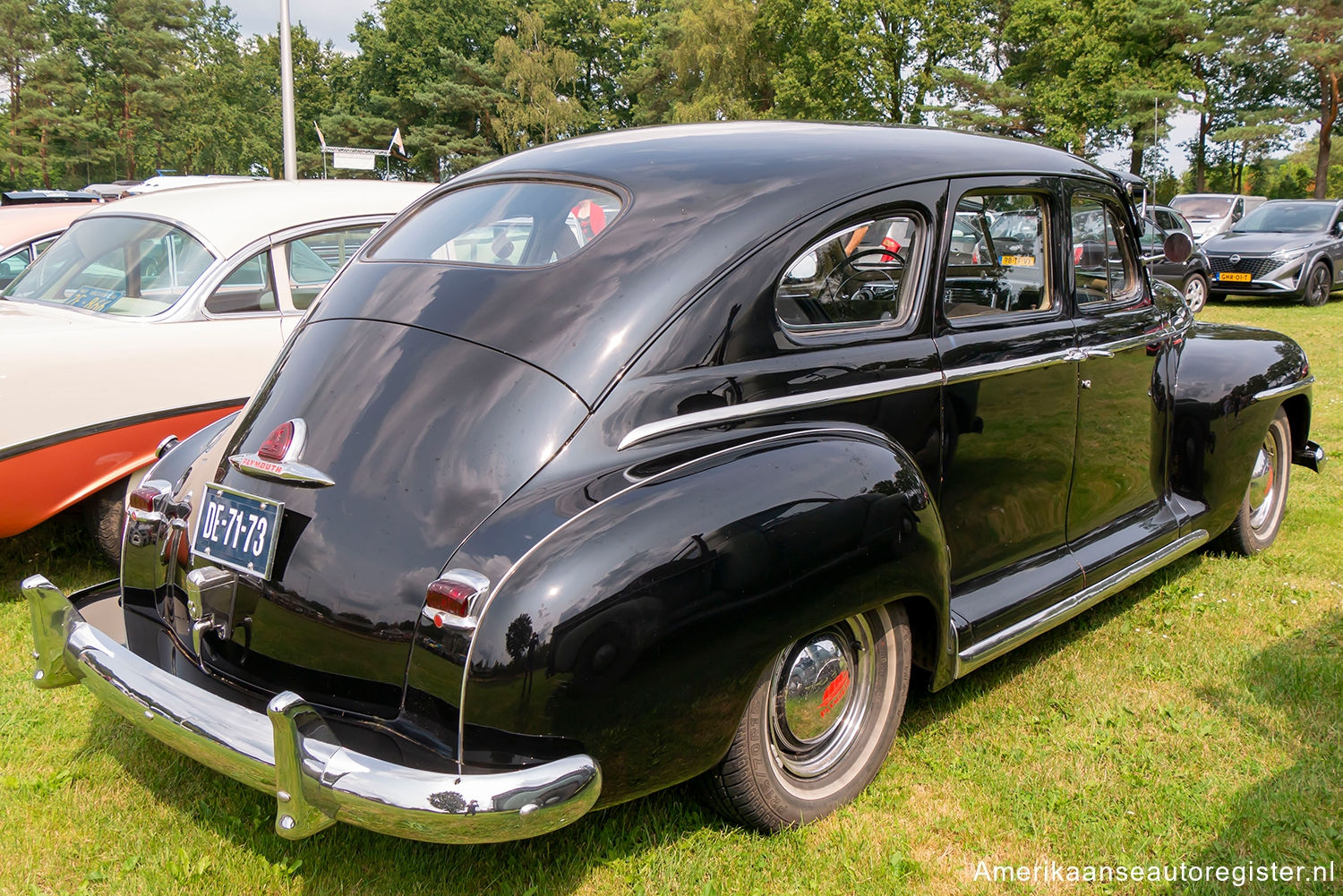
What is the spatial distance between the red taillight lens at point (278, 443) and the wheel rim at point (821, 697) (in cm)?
133

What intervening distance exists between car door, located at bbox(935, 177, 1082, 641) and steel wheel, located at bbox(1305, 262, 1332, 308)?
46.7ft

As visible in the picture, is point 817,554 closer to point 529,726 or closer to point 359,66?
point 529,726

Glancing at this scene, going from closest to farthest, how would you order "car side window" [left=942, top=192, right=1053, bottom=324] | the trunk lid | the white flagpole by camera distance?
the trunk lid
"car side window" [left=942, top=192, right=1053, bottom=324]
the white flagpole

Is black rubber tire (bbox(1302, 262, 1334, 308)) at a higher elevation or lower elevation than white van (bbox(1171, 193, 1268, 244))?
lower

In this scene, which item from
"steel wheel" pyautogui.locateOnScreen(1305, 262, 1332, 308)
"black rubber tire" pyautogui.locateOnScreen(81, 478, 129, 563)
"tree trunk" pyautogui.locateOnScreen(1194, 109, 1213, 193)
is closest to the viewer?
"black rubber tire" pyautogui.locateOnScreen(81, 478, 129, 563)

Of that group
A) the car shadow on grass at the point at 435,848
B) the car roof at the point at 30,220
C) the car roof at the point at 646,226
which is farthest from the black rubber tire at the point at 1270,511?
the car roof at the point at 30,220

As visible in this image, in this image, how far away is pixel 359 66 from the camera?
59812 millimetres

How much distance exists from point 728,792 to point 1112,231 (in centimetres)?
A: 283

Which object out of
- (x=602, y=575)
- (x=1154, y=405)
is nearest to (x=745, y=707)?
(x=602, y=575)

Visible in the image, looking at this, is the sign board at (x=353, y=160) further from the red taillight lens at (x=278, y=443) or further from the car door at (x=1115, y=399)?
the red taillight lens at (x=278, y=443)

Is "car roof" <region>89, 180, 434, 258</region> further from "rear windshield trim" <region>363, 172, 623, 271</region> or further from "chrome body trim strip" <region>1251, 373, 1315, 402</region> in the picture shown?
"chrome body trim strip" <region>1251, 373, 1315, 402</region>

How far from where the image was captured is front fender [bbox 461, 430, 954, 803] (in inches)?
78.0

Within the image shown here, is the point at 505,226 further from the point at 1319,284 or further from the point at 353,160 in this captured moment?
the point at 1319,284

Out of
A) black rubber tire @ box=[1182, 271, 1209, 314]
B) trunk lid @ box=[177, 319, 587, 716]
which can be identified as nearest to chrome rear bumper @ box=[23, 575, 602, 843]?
trunk lid @ box=[177, 319, 587, 716]
